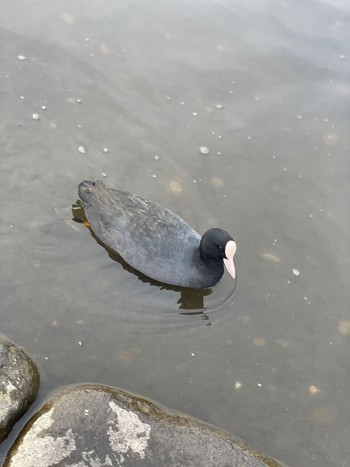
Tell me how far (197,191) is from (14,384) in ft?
10.4

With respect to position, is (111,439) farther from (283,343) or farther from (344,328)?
(344,328)

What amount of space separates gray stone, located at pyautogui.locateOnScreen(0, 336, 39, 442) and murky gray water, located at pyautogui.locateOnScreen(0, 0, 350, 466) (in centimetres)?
21

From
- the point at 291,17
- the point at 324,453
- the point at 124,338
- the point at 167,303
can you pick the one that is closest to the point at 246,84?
the point at 291,17

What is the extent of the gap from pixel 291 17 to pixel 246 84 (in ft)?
6.56

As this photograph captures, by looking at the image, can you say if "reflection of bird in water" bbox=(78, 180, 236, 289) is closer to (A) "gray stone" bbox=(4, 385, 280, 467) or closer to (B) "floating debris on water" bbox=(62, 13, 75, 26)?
(A) "gray stone" bbox=(4, 385, 280, 467)

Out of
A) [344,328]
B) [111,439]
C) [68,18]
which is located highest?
[68,18]

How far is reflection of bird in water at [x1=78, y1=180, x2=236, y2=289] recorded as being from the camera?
550 centimetres

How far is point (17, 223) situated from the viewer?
5867 millimetres

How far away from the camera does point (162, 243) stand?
5555mm

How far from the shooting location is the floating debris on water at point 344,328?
222 inches

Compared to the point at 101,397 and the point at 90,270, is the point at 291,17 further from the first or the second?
the point at 101,397

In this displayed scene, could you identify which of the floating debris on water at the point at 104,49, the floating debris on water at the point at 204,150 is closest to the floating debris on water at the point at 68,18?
the floating debris on water at the point at 104,49

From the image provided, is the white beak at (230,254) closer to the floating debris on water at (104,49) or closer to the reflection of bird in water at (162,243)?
the reflection of bird in water at (162,243)

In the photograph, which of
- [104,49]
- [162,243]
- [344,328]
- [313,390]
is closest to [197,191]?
[162,243]
